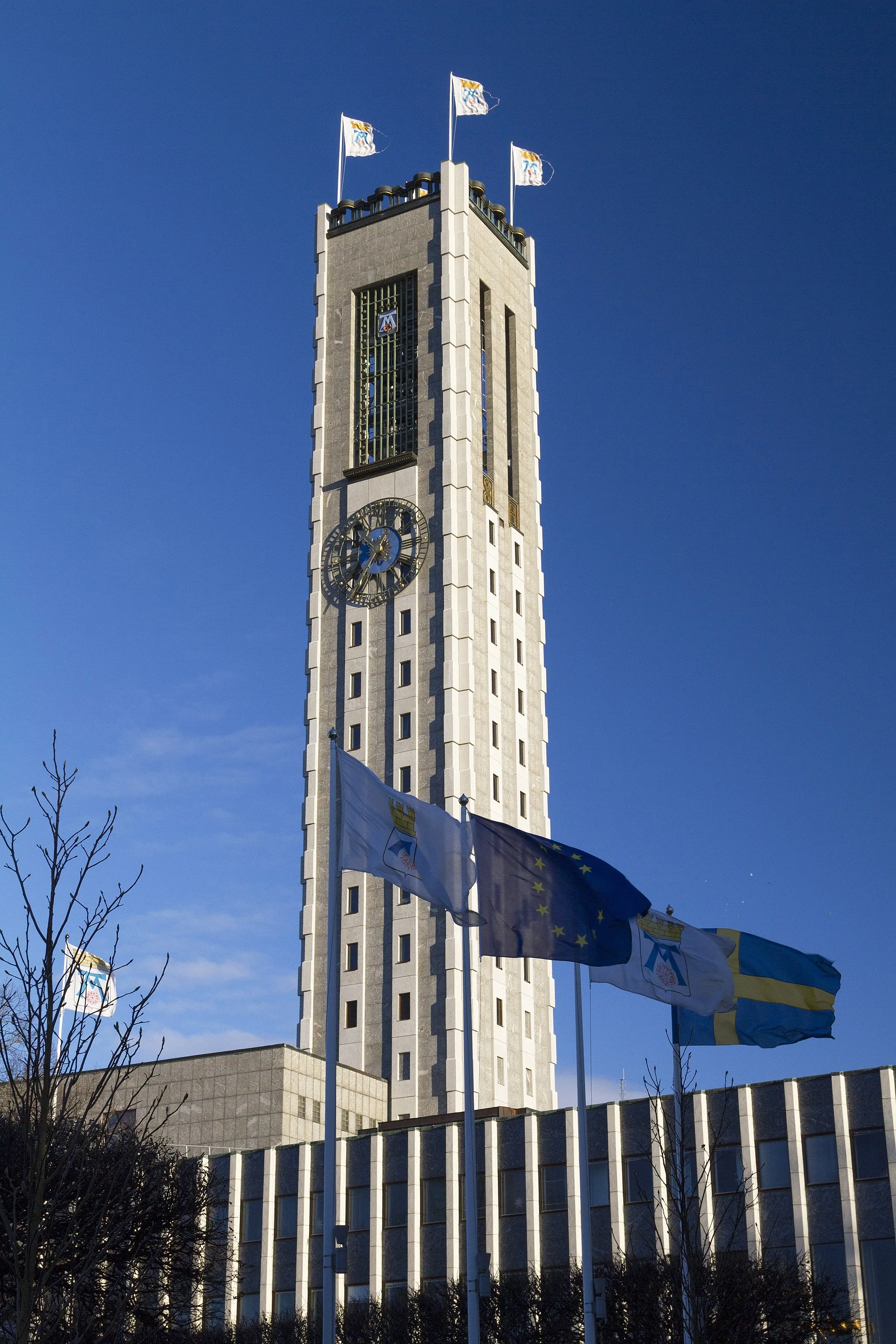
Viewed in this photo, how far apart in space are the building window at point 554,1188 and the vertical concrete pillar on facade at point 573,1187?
19cm

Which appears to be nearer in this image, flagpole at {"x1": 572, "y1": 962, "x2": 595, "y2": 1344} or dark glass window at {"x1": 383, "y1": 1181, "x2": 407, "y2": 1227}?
flagpole at {"x1": 572, "y1": 962, "x2": 595, "y2": 1344}

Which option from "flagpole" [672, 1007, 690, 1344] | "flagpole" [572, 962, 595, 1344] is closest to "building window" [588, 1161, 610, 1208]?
"flagpole" [672, 1007, 690, 1344]

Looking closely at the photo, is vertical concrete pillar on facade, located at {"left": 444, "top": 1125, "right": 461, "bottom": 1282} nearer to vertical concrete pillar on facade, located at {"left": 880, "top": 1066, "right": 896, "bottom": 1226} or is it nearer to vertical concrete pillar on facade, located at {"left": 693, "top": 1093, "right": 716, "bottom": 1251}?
vertical concrete pillar on facade, located at {"left": 693, "top": 1093, "right": 716, "bottom": 1251}

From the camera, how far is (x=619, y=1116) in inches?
2662

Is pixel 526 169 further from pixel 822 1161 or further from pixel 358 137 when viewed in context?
pixel 822 1161

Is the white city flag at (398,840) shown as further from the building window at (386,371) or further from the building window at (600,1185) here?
the building window at (386,371)

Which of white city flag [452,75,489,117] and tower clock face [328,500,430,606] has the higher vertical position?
white city flag [452,75,489,117]

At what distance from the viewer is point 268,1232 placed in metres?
74.6

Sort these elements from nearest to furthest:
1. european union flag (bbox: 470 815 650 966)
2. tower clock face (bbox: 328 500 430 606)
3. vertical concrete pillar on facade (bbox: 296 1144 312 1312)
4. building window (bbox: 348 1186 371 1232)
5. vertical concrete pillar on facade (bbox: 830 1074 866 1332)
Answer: european union flag (bbox: 470 815 650 966) → vertical concrete pillar on facade (bbox: 830 1074 866 1332) → vertical concrete pillar on facade (bbox: 296 1144 312 1312) → building window (bbox: 348 1186 371 1232) → tower clock face (bbox: 328 500 430 606)

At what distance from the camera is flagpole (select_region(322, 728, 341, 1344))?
28.1 m

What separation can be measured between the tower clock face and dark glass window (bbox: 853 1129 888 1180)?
46.0 meters

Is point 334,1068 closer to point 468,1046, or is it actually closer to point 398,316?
point 468,1046

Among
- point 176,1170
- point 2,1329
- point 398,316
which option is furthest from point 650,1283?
point 398,316

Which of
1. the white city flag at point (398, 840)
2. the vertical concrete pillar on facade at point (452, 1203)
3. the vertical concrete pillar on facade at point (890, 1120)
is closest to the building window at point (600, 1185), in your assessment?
the vertical concrete pillar on facade at point (452, 1203)
